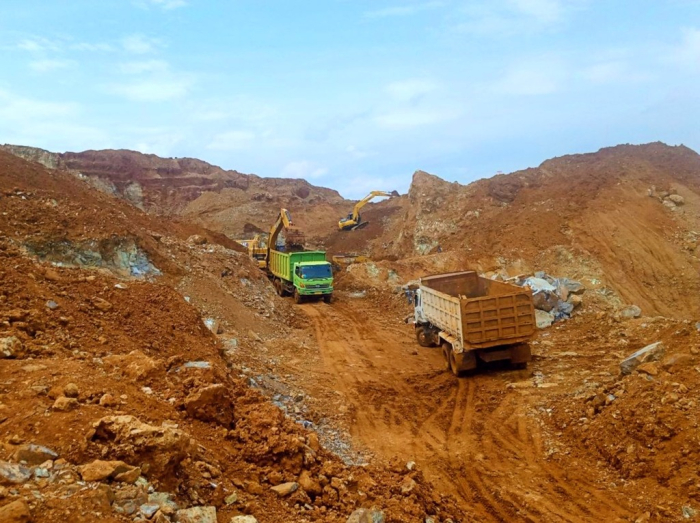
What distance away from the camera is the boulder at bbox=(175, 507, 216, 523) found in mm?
3705

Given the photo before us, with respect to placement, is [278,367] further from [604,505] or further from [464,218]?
[464,218]

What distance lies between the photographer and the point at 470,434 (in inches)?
336

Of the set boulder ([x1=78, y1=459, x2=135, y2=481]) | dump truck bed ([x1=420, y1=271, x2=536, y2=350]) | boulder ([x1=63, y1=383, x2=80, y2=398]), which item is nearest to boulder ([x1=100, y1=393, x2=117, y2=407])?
boulder ([x1=63, y1=383, x2=80, y2=398])

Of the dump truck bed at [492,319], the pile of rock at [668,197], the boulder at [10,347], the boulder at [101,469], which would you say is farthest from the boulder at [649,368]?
the pile of rock at [668,197]

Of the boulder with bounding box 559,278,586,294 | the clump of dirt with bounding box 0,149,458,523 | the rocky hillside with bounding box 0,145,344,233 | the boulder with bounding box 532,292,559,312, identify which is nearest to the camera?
the clump of dirt with bounding box 0,149,458,523

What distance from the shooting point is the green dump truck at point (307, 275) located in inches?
888

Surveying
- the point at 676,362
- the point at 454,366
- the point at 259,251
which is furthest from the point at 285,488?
the point at 259,251

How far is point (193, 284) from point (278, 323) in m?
3.33

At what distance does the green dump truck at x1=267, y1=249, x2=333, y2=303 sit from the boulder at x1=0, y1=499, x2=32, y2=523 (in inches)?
769

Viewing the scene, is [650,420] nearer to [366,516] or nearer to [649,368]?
[649,368]

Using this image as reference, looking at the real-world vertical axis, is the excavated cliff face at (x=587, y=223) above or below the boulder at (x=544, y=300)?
above

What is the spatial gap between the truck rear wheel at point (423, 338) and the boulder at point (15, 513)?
41.8ft

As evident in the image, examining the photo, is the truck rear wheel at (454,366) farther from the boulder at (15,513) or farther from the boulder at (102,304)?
the boulder at (15,513)

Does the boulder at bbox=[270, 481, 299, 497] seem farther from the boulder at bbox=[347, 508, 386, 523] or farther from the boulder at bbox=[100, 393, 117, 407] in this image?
the boulder at bbox=[100, 393, 117, 407]
